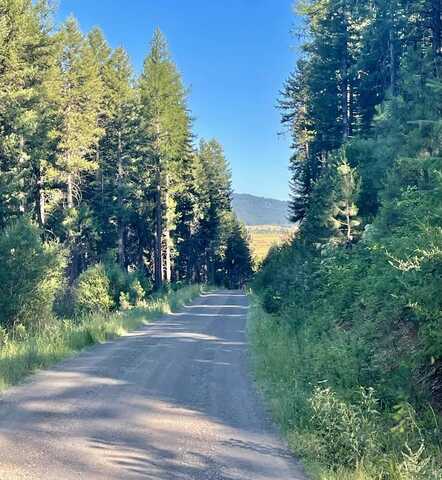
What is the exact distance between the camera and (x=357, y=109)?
33750 mm

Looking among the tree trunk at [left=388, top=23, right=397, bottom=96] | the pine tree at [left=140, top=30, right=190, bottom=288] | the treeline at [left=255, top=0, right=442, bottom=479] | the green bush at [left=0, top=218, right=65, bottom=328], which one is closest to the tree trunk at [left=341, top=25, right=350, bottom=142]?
the treeline at [left=255, top=0, right=442, bottom=479]

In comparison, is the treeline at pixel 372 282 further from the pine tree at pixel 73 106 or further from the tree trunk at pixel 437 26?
the pine tree at pixel 73 106

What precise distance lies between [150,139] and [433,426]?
37172 millimetres

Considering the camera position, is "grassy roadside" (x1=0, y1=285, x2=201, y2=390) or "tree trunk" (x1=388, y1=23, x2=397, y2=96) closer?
"grassy roadside" (x1=0, y1=285, x2=201, y2=390)

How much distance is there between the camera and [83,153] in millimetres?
34219

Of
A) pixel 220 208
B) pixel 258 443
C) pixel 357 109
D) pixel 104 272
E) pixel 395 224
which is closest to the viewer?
pixel 258 443

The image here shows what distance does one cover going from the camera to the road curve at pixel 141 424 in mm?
5523

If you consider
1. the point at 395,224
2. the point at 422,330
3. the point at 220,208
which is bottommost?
the point at 422,330

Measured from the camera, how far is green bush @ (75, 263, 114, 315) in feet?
90.2

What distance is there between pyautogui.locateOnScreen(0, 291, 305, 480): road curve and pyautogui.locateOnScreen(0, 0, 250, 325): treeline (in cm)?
1009

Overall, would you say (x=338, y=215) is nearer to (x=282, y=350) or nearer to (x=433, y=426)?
(x=282, y=350)

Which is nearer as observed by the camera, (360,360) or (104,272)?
(360,360)

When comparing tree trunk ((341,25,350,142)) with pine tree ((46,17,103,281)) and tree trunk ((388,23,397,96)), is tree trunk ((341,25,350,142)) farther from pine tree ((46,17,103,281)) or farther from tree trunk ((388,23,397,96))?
pine tree ((46,17,103,281))

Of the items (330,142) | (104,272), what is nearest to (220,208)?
(330,142)
